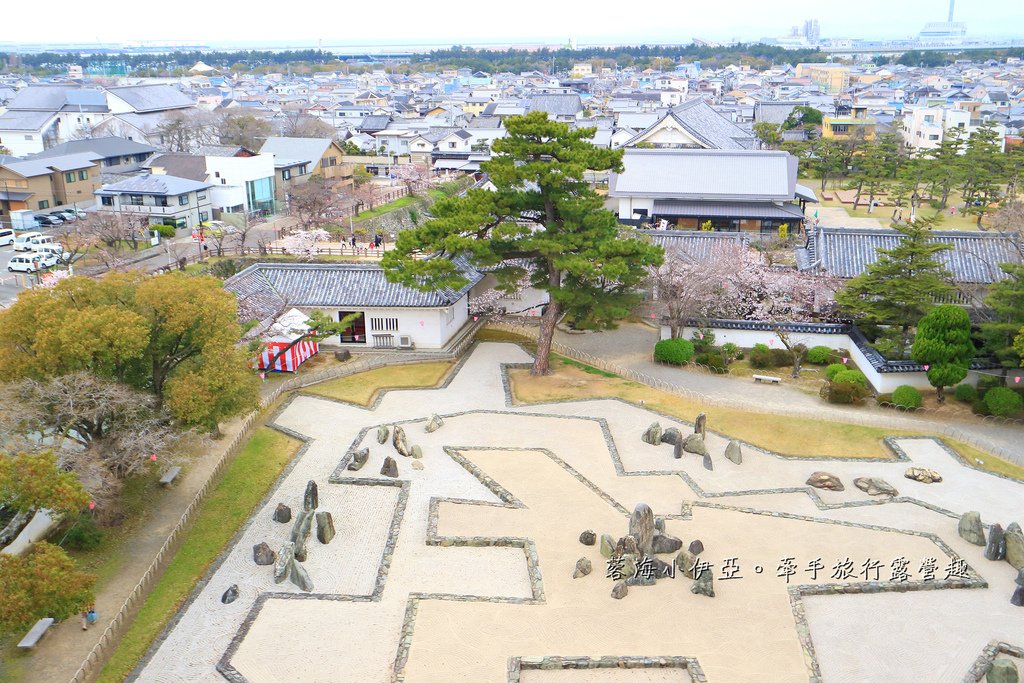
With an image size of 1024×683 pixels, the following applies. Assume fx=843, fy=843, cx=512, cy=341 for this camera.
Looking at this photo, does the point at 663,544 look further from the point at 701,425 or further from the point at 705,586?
the point at 701,425

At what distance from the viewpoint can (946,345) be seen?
27703mm

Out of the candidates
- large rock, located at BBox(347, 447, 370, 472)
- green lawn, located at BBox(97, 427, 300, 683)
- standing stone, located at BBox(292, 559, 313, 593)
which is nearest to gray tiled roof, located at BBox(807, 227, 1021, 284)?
large rock, located at BBox(347, 447, 370, 472)

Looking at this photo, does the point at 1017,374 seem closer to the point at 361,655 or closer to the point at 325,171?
the point at 361,655

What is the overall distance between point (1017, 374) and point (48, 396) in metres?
29.4

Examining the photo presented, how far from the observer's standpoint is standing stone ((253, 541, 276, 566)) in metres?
19.6

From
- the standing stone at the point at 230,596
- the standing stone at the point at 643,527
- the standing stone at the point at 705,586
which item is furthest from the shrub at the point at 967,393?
the standing stone at the point at 230,596

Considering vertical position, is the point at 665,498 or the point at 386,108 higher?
the point at 386,108

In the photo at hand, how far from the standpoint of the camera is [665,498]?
23.0 metres

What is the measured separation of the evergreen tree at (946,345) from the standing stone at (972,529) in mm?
8024

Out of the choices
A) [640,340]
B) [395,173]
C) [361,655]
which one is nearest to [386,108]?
[395,173]

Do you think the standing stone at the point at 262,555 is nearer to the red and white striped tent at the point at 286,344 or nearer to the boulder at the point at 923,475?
the red and white striped tent at the point at 286,344

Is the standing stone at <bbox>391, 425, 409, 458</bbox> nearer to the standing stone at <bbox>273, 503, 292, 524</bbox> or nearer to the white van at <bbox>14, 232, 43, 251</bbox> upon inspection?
the standing stone at <bbox>273, 503, 292, 524</bbox>

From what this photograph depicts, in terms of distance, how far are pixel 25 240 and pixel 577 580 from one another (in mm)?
43047

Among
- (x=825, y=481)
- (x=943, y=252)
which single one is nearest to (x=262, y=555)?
(x=825, y=481)
